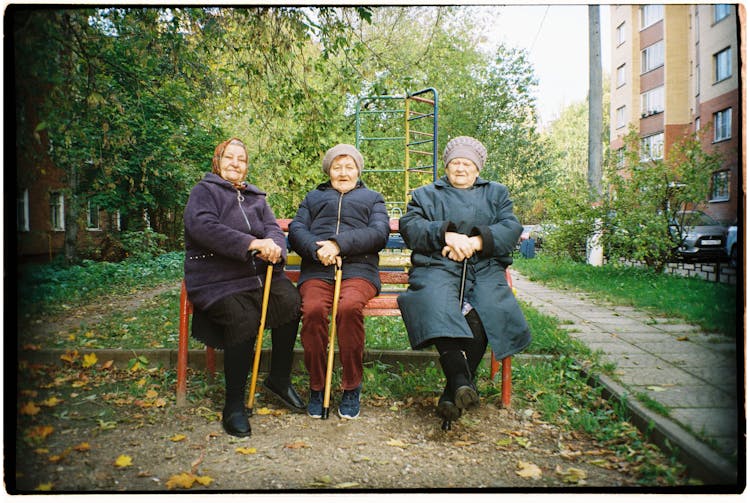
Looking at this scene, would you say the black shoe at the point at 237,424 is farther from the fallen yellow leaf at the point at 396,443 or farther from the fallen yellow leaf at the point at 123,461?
the fallen yellow leaf at the point at 396,443

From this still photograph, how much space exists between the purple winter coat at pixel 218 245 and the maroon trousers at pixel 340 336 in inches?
13.2

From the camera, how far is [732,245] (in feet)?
7.56

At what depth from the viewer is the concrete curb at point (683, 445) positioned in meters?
2.26

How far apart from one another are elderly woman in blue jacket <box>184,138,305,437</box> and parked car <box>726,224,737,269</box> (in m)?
2.03

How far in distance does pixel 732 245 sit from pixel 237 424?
234 centimetres

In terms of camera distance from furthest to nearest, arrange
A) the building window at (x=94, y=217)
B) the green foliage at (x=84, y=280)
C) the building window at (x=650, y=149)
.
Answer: the building window at (x=94, y=217)
the building window at (x=650, y=149)
the green foliage at (x=84, y=280)

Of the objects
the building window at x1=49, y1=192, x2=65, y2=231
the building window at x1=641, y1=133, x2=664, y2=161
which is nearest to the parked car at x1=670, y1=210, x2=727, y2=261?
the building window at x1=641, y1=133, x2=664, y2=161

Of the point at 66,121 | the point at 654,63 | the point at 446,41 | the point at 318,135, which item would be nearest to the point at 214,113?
the point at 318,135

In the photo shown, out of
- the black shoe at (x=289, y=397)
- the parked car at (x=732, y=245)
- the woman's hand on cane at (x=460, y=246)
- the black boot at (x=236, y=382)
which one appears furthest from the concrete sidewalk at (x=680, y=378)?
the black boot at (x=236, y=382)

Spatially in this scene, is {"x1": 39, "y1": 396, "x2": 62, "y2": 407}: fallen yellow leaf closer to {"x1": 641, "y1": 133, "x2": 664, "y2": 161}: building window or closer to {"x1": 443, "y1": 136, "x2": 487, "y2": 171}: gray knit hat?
{"x1": 443, "y1": 136, "x2": 487, "y2": 171}: gray knit hat

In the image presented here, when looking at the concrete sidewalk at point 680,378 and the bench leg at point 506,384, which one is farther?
the bench leg at point 506,384

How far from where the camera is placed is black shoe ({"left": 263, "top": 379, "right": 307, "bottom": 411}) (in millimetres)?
3104

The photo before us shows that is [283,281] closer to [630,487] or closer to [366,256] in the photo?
[366,256]

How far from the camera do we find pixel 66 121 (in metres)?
3.22
